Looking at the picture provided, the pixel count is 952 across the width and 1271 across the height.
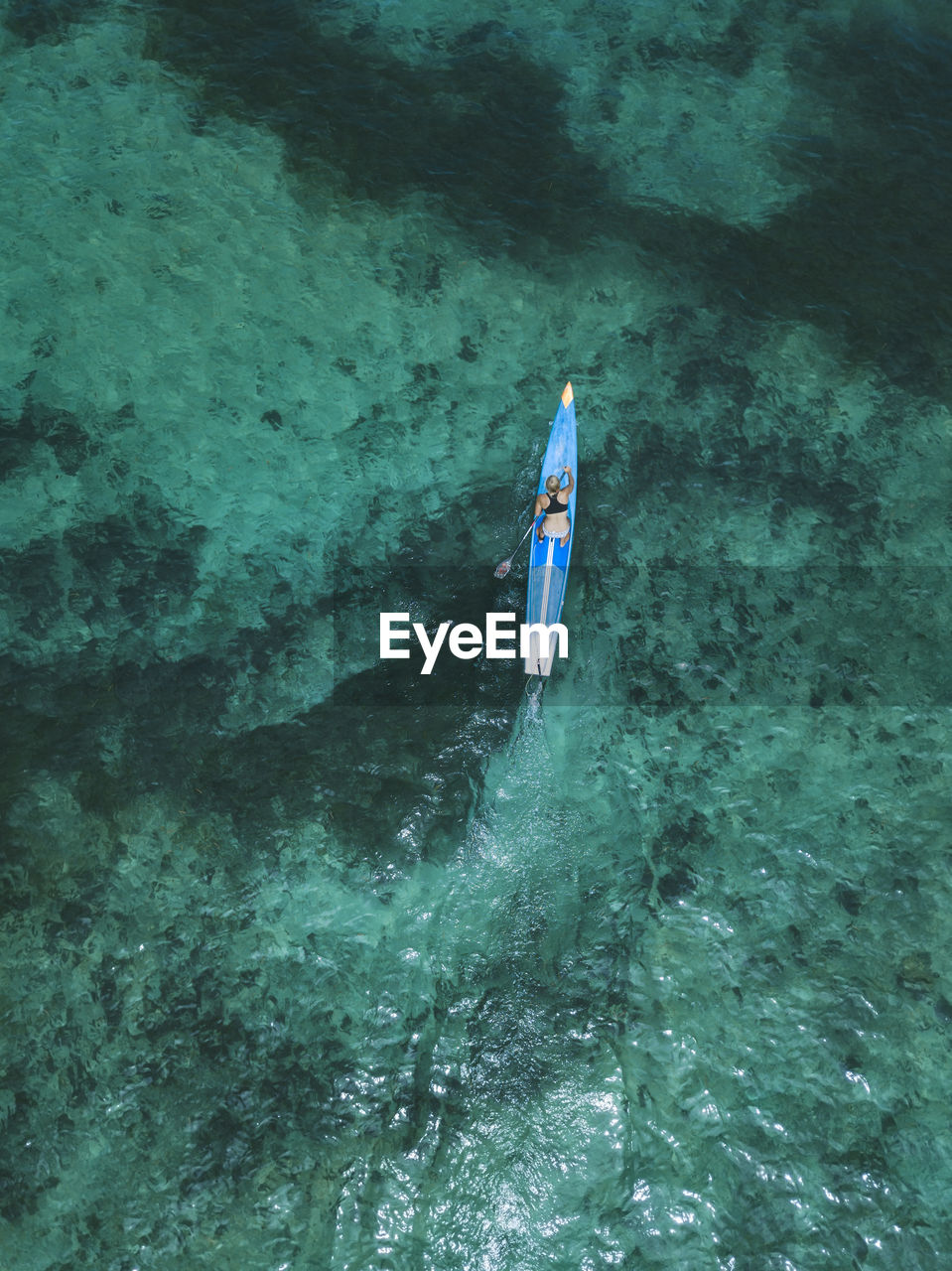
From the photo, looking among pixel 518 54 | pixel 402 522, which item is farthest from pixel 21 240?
pixel 518 54

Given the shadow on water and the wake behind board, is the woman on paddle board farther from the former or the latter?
the shadow on water

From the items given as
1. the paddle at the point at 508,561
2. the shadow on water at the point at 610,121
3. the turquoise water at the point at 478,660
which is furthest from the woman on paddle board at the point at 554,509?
the shadow on water at the point at 610,121

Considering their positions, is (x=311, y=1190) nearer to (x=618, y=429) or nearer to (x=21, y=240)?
(x=618, y=429)

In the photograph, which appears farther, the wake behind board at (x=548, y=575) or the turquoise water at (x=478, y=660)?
the wake behind board at (x=548, y=575)

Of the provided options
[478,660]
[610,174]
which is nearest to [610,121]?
[610,174]

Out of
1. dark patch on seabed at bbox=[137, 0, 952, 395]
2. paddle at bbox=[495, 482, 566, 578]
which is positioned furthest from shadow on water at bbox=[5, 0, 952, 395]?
paddle at bbox=[495, 482, 566, 578]

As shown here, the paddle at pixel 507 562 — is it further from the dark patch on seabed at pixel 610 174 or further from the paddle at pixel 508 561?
the dark patch on seabed at pixel 610 174

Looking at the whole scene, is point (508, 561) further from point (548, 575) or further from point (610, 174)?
point (610, 174)
